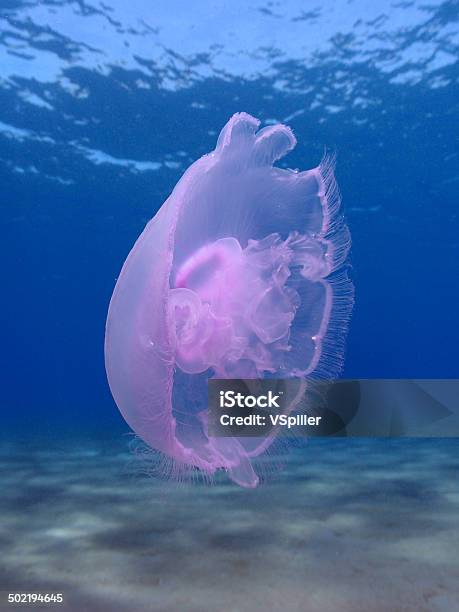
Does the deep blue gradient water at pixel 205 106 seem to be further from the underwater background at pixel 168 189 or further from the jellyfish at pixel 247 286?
the jellyfish at pixel 247 286

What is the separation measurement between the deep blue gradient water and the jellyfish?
375 inches

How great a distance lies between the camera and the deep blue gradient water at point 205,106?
13.1 meters

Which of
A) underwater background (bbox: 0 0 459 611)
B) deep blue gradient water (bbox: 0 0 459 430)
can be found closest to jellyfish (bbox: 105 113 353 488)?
underwater background (bbox: 0 0 459 611)

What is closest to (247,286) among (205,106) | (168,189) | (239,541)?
(239,541)

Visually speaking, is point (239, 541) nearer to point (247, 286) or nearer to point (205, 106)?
point (247, 286)

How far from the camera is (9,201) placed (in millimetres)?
25359

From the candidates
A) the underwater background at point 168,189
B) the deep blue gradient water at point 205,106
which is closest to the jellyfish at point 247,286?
the underwater background at point 168,189

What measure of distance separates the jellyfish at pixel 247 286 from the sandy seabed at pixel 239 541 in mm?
586

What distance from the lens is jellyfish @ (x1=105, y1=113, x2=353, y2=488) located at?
4062mm

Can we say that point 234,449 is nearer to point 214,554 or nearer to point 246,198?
point 214,554

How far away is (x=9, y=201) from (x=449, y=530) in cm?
2474

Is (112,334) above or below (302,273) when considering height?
below

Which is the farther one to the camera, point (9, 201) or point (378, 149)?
point (9, 201)

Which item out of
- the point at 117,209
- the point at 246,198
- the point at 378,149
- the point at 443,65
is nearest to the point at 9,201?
the point at 117,209
